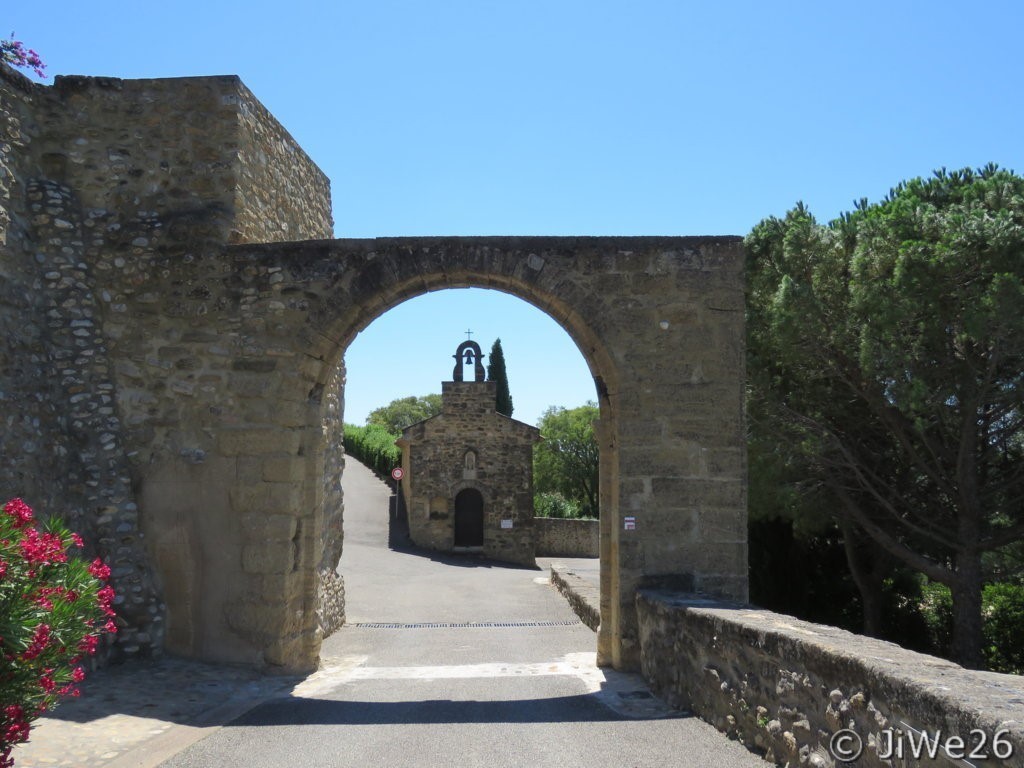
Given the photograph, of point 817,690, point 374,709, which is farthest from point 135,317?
point 817,690

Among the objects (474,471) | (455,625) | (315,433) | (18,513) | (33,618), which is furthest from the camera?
(474,471)

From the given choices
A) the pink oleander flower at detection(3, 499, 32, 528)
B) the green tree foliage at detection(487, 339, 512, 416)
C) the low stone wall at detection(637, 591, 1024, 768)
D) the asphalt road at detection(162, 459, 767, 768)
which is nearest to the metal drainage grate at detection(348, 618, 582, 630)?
the asphalt road at detection(162, 459, 767, 768)

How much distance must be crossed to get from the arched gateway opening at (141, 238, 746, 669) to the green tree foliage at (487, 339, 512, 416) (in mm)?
31275

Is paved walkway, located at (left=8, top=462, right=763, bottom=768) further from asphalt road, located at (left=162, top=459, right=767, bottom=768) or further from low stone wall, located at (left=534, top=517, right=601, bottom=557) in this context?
low stone wall, located at (left=534, top=517, right=601, bottom=557)

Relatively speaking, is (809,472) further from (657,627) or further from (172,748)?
(172,748)

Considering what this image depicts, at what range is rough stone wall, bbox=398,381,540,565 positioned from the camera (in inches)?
944

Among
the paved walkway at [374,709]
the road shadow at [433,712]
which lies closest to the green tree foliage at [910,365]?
the paved walkway at [374,709]

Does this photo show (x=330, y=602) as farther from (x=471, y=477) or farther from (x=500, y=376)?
(x=500, y=376)

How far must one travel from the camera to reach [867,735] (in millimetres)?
3338

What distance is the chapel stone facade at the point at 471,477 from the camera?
2402 centimetres

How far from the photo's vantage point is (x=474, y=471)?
957 inches

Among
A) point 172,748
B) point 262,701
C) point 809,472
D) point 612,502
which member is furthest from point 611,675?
point 809,472

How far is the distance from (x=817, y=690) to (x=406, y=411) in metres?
71.9

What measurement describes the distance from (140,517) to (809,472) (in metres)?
9.13
